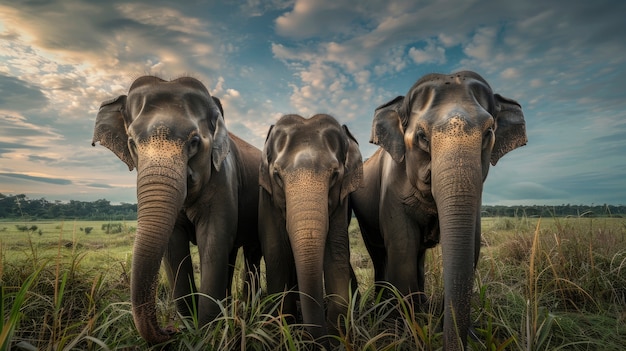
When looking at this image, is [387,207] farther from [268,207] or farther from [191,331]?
[191,331]

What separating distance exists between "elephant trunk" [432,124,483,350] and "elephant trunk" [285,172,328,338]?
115 cm

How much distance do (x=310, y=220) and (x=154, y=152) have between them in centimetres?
162

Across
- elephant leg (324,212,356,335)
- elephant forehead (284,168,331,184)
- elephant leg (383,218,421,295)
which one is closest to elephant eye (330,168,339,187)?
elephant forehead (284,168,331,184)

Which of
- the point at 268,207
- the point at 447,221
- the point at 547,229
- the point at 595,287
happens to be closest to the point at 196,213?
the point at 268,207

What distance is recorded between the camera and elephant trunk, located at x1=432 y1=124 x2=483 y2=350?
3621 millimetres

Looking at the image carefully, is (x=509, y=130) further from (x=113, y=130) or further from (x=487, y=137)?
(x=113, y=130)

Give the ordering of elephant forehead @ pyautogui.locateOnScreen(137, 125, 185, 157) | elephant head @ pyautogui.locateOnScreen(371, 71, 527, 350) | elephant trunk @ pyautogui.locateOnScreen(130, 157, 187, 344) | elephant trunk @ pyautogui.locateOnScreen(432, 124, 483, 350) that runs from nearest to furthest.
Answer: elephant trunk @ pyautogui.locateOnScreen(130, 157, 187, 344) → elephant trunk @ pyautogui.locateOnScreen(432, 124, 483, 350) → elephant head @ pyautogui.locateOnScreen(371, 71, 527, 350) → elephant forehead @ pyautogui.locateOnScreen(137, 125, 185, 157)

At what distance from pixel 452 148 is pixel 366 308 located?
2.85m

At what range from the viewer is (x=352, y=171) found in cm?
527

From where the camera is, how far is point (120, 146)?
5.06m

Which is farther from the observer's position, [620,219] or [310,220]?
[620,219]

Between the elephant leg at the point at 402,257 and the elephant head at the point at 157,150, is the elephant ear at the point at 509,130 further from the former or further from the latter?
the elephant head at the point at 157,150

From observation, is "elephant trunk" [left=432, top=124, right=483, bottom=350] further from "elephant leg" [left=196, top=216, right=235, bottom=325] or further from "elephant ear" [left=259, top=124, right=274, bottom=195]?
"elephant leg" [left=196, top=216, right=235, bottom=325]

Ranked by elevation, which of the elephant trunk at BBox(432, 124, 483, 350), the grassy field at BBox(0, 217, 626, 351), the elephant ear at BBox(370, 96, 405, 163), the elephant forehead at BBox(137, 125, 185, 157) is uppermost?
the elephant ear at BBox(370, 96, 405, 163)
